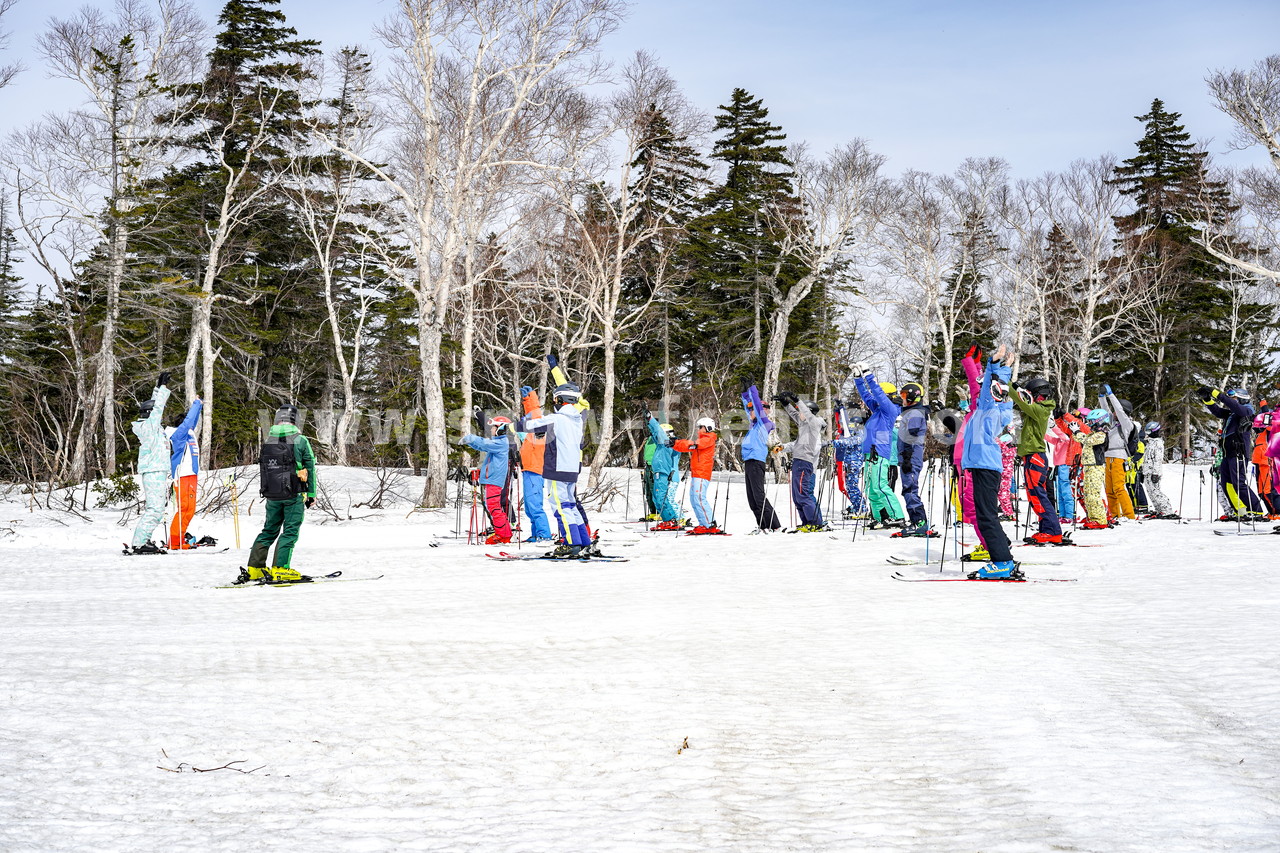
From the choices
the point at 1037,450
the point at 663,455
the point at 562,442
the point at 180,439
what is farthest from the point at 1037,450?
the point at 180,439

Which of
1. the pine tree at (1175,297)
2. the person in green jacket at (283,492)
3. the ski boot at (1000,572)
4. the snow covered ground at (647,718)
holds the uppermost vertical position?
the pine tree at (1175,297)

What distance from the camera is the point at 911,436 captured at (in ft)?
40.1

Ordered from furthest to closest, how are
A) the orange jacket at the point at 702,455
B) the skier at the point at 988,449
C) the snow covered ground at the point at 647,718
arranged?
the orange jacket at the point at 702,455 < the skier at the point at 988,449 < the snow covered ground at the point at 647,718

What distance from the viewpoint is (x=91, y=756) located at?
10.9 ft

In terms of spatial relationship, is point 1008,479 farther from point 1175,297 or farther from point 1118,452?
point 1175,297

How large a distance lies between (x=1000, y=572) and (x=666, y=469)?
6.46 m

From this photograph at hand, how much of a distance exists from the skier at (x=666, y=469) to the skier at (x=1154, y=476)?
7.50 meters

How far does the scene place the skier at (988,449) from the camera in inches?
316

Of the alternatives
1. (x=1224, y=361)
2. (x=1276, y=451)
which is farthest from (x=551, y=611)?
(x=1224, y=361)

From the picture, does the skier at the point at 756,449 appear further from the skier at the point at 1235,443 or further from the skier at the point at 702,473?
the skier at the point at 1235,443

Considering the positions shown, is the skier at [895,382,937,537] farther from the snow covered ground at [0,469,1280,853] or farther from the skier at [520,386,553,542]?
the skier at [520,386,553,542]

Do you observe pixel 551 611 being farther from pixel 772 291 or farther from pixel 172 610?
pixel 772 291

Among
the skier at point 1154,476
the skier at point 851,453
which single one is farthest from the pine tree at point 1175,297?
the skier at point 851,453

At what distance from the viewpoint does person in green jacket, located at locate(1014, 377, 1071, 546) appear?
31.0ft
